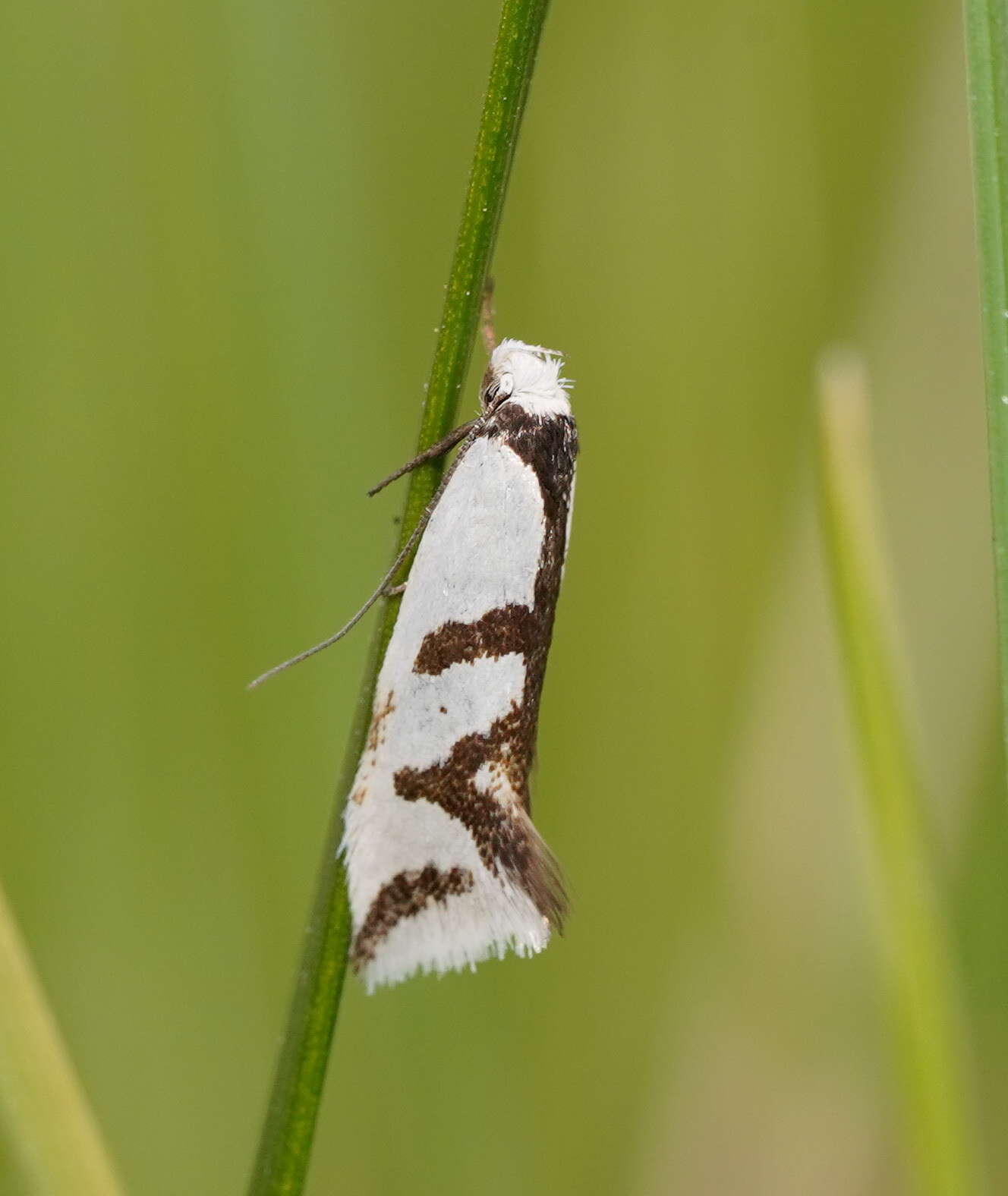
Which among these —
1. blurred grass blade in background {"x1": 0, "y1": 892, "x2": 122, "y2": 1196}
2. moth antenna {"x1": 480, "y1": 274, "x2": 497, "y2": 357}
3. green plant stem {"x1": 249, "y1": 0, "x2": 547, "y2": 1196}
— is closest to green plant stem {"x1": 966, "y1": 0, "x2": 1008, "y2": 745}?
green plant stem {"x1": 249, "y1": 0, "x2": 547, "y2": 1196}

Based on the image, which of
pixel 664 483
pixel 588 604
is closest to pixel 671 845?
pixel 588 604

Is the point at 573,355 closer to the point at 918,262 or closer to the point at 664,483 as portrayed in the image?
the point at 664,483

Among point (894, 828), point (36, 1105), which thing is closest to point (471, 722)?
point (894, 828)

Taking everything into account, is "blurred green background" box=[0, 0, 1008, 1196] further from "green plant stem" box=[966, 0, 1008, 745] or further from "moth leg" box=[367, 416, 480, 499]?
"green plant stem" box=[966, 0, 1008, 745]

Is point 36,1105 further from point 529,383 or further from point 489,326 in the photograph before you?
point 489,326

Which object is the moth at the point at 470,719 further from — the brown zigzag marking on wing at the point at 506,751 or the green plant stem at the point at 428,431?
the green plant stem at the point at 428,431
